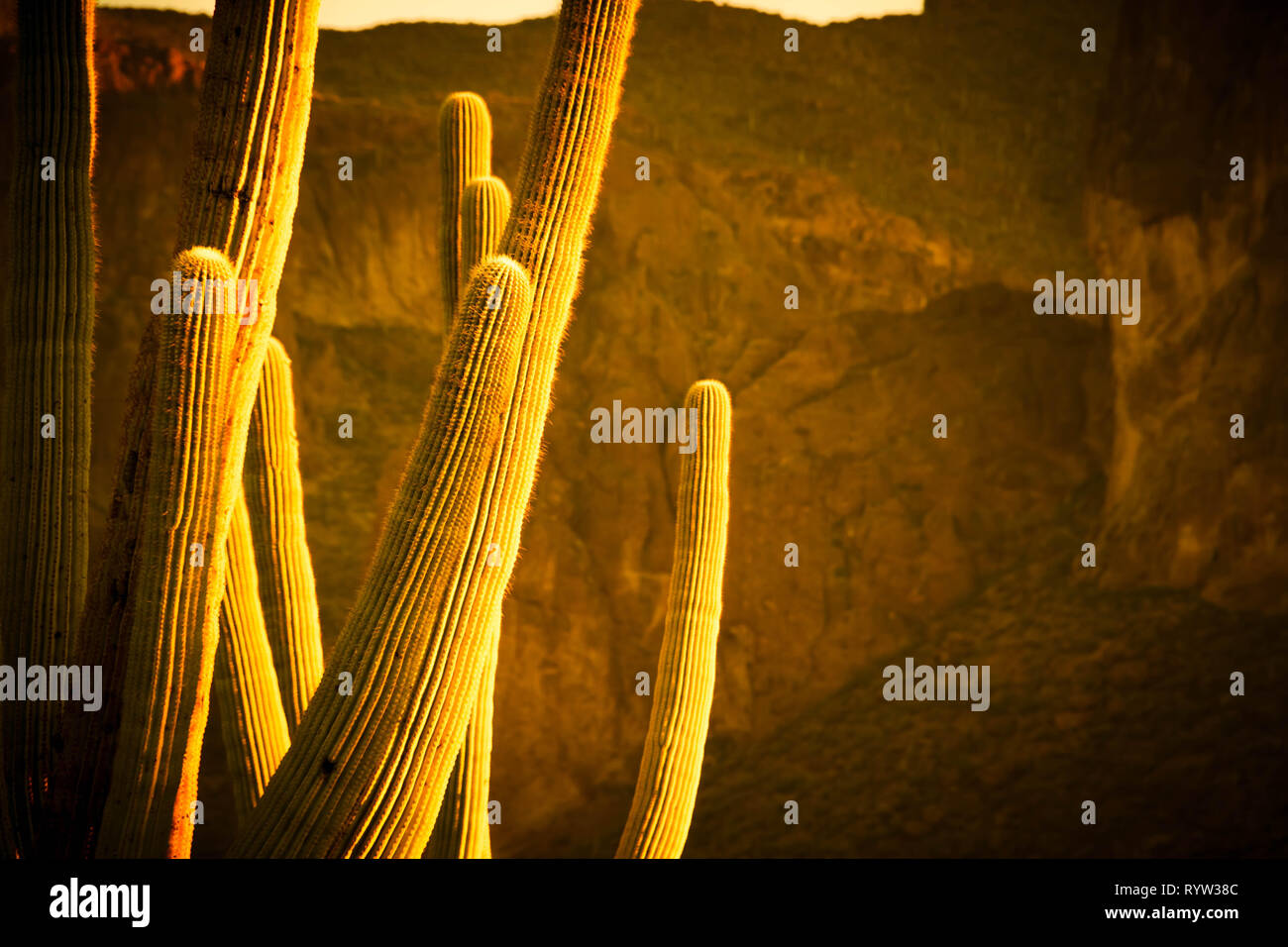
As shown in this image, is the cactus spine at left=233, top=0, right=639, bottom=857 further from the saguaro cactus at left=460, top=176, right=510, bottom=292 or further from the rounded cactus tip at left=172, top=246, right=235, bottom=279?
the saguaro cactus at left=460, top=176, right=510, bottom=292

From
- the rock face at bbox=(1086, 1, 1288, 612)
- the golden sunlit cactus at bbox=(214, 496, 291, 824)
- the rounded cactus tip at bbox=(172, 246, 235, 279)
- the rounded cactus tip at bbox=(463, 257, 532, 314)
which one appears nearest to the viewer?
the rounded cactus tip at bbox=(172, 246, 235, 279)

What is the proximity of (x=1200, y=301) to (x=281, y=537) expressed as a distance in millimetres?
5035

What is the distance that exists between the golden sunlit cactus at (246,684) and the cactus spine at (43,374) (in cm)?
35

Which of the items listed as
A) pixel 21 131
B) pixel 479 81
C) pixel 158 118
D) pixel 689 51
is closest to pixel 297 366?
pixel 158 118

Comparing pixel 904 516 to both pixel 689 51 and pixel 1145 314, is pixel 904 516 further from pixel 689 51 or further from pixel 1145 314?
pixel 689 51

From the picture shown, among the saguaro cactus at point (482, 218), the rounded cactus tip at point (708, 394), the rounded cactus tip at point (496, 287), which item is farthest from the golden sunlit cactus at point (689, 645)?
the rounded cactus tip at point (496, 287)

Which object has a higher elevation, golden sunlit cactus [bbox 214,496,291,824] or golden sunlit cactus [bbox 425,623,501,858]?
golden sunlit cactus [bbox 214,496,291,824]

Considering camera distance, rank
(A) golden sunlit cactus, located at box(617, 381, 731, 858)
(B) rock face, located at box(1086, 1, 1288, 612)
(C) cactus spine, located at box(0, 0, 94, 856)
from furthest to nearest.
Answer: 1. (B) rock face, located at box(1086, 1, 1288, 612)
2. (A) golden sunlit cactus, located at box(617, 381, 731, 858)
3. (C) cactus spine, located at box(0, 0, 94, 856)

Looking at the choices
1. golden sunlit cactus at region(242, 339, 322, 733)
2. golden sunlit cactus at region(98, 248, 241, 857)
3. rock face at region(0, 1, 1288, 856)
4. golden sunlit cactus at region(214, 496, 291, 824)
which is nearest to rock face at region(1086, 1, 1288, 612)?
rock face at region(0, 1, 1288, 856)

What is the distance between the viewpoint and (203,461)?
183 cm

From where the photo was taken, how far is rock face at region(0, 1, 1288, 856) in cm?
565

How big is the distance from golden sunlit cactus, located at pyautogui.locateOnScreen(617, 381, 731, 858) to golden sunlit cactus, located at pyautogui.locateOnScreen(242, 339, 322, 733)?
91cm

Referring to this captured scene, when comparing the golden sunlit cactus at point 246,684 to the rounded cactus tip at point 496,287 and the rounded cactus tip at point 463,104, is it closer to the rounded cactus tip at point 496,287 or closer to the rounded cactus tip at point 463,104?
the rounded cactus tip at point 496,287
